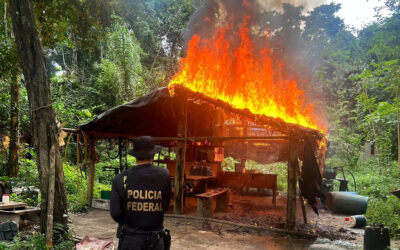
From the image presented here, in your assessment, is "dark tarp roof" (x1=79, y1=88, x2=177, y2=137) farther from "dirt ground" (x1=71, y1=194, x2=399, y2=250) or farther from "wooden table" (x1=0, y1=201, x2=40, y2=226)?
"wooden table" (x1=0, y1=201, x2=40, y2=226)

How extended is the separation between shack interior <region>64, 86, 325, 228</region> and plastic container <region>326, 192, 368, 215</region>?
4.35 ft

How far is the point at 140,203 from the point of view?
11.0 ft

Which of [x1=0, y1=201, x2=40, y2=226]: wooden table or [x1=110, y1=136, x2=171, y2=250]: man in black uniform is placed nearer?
[x1=110, y1=136, x2=171, y2=250]: man in black uniform

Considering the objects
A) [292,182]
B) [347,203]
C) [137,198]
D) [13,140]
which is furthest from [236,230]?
[13,140]

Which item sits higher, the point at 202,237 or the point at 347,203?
the point at 347,203

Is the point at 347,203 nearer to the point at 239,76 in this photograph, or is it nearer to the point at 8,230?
the point at 239,76

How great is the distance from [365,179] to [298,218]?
30.4 ft

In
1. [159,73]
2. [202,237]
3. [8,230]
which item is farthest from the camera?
[159,73]

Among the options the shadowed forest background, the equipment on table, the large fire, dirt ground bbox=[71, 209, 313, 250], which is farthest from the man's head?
the large fire

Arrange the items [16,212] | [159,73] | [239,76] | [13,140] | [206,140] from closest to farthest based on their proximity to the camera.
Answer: [16,212] → [206,140] → [13,140] → [239,76] → [159,73]

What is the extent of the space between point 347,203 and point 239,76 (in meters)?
6.63

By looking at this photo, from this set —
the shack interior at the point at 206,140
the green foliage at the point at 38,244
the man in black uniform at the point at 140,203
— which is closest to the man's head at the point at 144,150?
the man in black uniform at the point at 140,203

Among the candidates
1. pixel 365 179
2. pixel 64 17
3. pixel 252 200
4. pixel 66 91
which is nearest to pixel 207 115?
pixel 252 200

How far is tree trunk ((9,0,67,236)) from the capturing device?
561 cm
